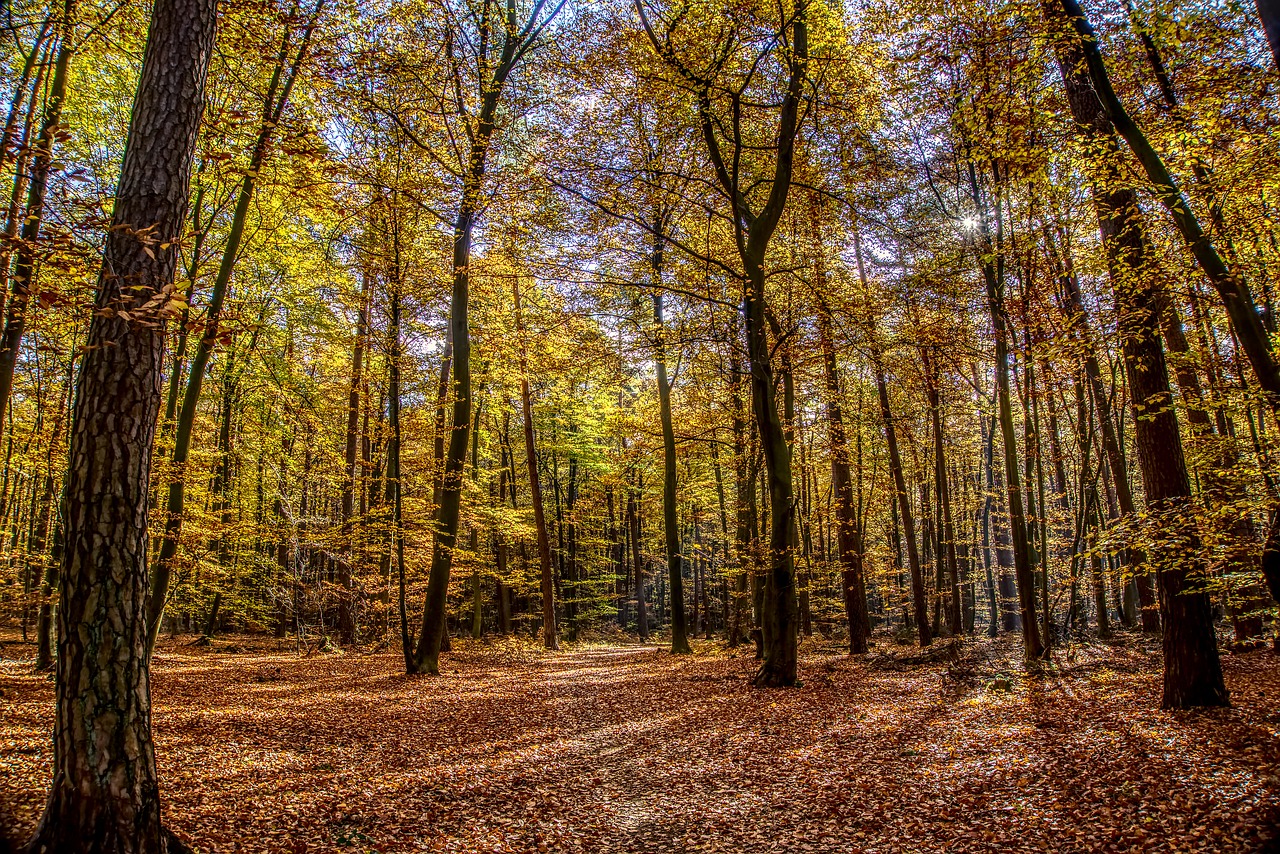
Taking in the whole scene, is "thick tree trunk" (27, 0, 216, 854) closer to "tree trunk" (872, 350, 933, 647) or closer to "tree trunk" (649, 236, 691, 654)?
"tree trunk" (649, 236, 691, 654)

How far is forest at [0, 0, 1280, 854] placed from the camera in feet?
14.1

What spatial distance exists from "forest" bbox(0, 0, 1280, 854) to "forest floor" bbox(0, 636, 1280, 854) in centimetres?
7

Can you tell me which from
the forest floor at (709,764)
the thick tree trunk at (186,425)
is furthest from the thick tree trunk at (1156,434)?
the thick tree trunk at (186,425)

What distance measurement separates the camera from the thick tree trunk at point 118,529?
3488mm

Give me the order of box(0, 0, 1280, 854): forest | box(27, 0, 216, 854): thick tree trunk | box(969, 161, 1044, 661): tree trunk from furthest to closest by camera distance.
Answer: box(969, 161, 1044, 661): tree trunk
box(0, 0, 1280, 854): forest
box(27, 0, 216, 854): thick tree trunk

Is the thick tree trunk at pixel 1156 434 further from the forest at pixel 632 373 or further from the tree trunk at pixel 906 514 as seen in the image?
the tree trunk at pixel 906 514

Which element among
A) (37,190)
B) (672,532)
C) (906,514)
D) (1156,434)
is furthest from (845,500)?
(37,190)

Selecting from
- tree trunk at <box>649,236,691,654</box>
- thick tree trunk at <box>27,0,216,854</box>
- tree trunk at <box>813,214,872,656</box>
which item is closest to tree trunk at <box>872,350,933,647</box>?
tree trunk at <box>813,214,872,656</box>

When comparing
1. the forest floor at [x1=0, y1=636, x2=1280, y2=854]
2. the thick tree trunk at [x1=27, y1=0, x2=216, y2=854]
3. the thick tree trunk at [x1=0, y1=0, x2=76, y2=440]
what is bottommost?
the forest floor at [x1=0, y1=636, x2=1280, y2=854]

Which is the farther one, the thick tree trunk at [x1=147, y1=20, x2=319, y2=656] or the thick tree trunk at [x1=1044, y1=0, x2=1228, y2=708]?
the thick tree trunk at [x1=147, y1=20, x2=319, y2=656]

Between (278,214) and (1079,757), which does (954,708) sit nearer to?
(1079,757)

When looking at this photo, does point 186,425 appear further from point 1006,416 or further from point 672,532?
point 1006,416

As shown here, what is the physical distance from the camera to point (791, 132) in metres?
10.8

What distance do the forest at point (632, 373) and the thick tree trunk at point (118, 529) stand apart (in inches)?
1.0
